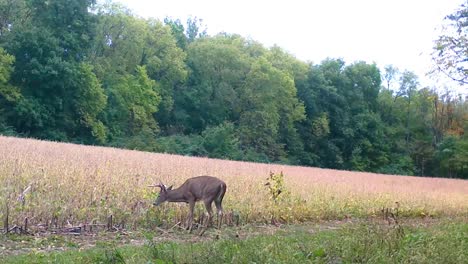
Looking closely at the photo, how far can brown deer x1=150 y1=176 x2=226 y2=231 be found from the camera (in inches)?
517

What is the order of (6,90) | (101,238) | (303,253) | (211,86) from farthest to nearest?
(211,86)
(6,90)
(101,238)
(303,253)

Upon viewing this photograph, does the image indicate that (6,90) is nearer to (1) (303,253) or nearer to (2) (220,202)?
(2) (220,202)

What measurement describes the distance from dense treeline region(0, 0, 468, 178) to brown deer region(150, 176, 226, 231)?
28027 mm

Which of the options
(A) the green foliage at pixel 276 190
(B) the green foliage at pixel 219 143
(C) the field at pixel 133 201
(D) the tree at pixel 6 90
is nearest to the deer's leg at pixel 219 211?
(C) the field at pixel 133 201

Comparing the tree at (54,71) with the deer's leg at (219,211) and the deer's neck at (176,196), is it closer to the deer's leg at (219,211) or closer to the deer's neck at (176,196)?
the deer's neck at (176,196)

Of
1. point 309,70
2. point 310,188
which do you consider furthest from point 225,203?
point 309,70

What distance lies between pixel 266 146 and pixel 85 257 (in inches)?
2217

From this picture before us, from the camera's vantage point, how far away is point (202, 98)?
66.5 meters

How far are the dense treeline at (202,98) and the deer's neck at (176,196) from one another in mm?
28247

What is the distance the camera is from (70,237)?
11.3 metres

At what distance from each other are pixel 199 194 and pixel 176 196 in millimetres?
685

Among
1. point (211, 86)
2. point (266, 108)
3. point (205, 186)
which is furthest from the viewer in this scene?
point (211, 86)

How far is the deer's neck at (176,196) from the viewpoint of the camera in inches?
534

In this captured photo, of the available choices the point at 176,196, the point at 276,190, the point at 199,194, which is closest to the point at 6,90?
the point at 276,190
